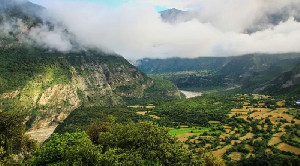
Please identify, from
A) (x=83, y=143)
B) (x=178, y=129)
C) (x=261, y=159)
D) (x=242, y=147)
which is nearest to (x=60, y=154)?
(x=83, y=143)

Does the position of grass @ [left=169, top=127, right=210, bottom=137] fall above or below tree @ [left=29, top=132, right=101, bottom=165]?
below

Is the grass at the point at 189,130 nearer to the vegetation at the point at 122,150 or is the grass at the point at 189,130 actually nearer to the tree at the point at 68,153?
the vegetation at the point at 122,150

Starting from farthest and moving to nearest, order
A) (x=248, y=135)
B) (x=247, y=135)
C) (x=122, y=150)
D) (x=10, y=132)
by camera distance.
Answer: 1. (x=247, y=135)
2. (x=248, y=135)
3. (x=10, y=132)
4. (x=122, y=150)

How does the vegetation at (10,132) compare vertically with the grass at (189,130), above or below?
Result: above

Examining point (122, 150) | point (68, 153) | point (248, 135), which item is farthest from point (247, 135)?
point (68, 153)

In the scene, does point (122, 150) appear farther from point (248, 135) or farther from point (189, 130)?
point (189, 130)

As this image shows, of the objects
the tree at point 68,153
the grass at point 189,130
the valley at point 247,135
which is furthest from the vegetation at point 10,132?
the grass at point 189,130

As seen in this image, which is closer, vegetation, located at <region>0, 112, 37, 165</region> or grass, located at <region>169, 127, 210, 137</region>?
vegetation, located at <region>0, 112, 37, 165</region>

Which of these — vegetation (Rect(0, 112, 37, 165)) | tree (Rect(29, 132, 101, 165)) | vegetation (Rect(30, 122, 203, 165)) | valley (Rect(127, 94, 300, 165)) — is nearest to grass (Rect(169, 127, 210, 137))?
valley (Rect(127, 94, 300, 165))

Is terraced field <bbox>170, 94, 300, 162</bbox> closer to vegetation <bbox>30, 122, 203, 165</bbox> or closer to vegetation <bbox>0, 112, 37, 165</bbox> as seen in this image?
vegetation <bbox>30, 122, 203, 165</bbox>

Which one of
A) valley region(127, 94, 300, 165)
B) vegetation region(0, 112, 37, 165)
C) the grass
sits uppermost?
vegetation region(0, 112, 37, 165)

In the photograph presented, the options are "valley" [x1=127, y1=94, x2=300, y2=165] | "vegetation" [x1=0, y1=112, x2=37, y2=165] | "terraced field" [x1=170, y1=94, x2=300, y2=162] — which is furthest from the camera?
"terraced field" [x1=170, y1=94, x2=300, y2=162]

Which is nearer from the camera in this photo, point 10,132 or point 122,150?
point 122,150
